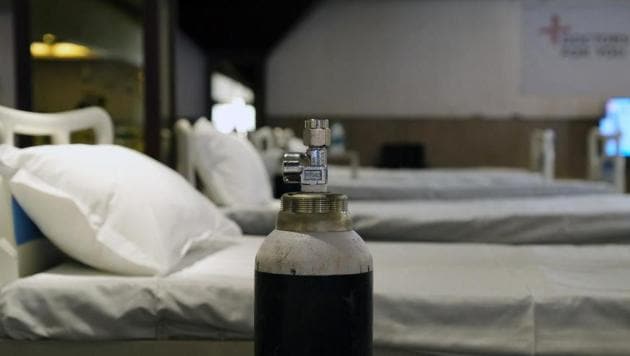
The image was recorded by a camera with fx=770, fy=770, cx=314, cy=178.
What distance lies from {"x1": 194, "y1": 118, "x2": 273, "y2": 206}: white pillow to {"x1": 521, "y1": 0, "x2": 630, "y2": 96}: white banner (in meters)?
5.83

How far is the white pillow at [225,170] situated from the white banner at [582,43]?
19.1 ft

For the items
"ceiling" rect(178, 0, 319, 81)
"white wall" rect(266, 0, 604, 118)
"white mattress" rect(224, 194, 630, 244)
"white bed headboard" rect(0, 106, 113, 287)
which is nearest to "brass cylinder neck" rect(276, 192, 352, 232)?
"white bed headboard" rect(0, 106, 113, 287)

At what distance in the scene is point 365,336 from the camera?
2.89ft

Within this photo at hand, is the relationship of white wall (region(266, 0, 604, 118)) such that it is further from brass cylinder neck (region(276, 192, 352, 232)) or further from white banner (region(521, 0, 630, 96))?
brass cylinder neck (region(276, 192, 352, 232))

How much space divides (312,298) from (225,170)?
215cm

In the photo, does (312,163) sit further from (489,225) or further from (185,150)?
(185,150)

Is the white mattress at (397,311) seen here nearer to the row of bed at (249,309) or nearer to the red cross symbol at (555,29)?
the row of bed at (249,309)

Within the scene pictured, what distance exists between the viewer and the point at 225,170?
2957 mm

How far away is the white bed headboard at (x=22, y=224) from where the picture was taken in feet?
5.08

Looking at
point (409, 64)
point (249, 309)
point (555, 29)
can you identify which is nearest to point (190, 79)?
point (409, 64)

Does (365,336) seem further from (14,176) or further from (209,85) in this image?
(209,85)

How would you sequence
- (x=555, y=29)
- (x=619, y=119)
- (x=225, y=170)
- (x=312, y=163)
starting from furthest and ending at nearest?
(x=555, y=29) → (x=619, y=119) → (x=225, y=170) → (x=312, y=163)

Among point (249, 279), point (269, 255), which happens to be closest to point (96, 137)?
point (249, 279)

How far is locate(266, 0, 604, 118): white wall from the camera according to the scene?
820 cm
